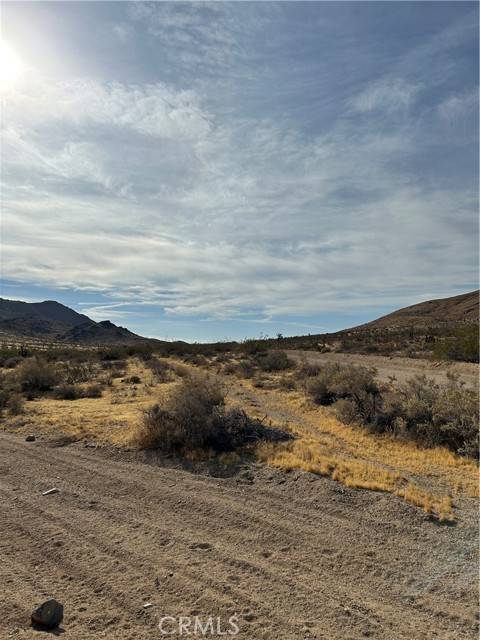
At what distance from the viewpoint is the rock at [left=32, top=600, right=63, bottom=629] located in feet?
13.3

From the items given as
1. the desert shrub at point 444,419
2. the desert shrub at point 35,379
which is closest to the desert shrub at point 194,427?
the desert shrub at point 444,419

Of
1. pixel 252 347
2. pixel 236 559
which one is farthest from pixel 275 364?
pixel 236 559

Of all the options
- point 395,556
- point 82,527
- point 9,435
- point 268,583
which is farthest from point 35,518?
point 9,435

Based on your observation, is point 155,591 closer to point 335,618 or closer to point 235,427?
point 335,618

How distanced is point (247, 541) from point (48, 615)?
2.64m

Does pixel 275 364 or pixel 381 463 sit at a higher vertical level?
pixel 275 364

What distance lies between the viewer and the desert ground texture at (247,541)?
4.27 metres

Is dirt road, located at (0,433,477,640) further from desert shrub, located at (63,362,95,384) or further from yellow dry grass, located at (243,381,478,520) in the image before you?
desert shrub, located at (63,362,95,384)

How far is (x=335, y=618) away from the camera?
13.8ft

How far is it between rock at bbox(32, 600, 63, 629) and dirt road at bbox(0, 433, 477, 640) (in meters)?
0.09

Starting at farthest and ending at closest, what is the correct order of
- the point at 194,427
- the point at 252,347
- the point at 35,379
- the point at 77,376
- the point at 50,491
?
the point at 252,347, the point at 77,376, the point at 35,379, the point at 194,427, the point at 50,491

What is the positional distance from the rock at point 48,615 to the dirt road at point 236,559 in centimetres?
9

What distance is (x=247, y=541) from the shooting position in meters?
5.79

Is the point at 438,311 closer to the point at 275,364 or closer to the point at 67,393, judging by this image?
the point at 275,364
